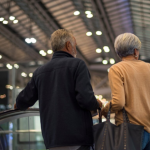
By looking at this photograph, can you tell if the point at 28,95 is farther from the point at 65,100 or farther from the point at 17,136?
the point at 17,136

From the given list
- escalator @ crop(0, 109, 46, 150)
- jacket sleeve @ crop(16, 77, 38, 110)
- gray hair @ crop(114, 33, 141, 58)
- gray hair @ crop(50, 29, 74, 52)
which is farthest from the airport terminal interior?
gray hair @ crop(114, 33, 141, 58)

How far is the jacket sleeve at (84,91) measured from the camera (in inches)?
78.7

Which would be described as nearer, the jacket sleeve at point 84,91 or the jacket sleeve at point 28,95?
the jacket sleeve at point 84,91

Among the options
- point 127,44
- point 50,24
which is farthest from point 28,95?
point 50,24

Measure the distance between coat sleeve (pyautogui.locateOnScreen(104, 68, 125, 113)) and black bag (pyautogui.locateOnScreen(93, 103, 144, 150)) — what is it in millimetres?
67

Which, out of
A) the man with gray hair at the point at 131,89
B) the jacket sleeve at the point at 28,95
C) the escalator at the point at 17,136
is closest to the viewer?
the man with gray hair at the point at 131,89

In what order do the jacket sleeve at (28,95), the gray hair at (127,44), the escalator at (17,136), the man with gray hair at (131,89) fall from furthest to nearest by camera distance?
the escalator at (17,136) → the jacket sleeve at (28,95) → the gray hair at (127,44) → the man with gray hair at (131,89)

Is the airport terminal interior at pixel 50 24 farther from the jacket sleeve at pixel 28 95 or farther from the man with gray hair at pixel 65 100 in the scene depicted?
the man with gray hair at pixel 65 100

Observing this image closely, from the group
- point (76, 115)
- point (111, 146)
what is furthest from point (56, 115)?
point (111, 146)

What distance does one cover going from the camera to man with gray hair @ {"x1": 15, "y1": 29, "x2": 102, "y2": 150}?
6.56 feet

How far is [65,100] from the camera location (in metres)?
2.06

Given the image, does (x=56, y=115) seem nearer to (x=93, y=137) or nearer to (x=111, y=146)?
(x=93, y=137)

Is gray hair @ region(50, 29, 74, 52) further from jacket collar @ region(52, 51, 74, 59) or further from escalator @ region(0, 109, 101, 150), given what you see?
escalator @ region(0, 109, 101, 150)

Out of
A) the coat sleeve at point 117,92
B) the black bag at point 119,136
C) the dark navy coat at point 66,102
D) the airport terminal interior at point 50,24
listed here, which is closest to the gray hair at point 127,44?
the coat sleeve at point 117,92
